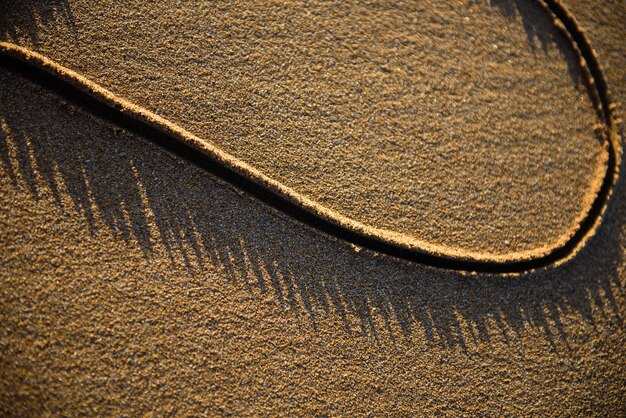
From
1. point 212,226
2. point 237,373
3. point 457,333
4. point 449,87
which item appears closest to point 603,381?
point 457,333

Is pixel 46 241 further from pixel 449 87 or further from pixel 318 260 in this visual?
pixel 449 87

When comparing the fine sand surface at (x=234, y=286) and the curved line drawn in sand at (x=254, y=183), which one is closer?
the fine sand surface at (x=234, y=286)

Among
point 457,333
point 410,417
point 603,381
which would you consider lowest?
point 410,417

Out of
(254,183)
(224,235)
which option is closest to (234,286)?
(224,235)

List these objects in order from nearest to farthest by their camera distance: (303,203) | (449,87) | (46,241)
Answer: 1. (46,241)
2. (303,203)
3. (449,87)

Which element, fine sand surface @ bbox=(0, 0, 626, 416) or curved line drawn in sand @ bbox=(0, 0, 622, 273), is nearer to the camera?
fine sand surface @ bbox=(0, 0, 626, 416)
